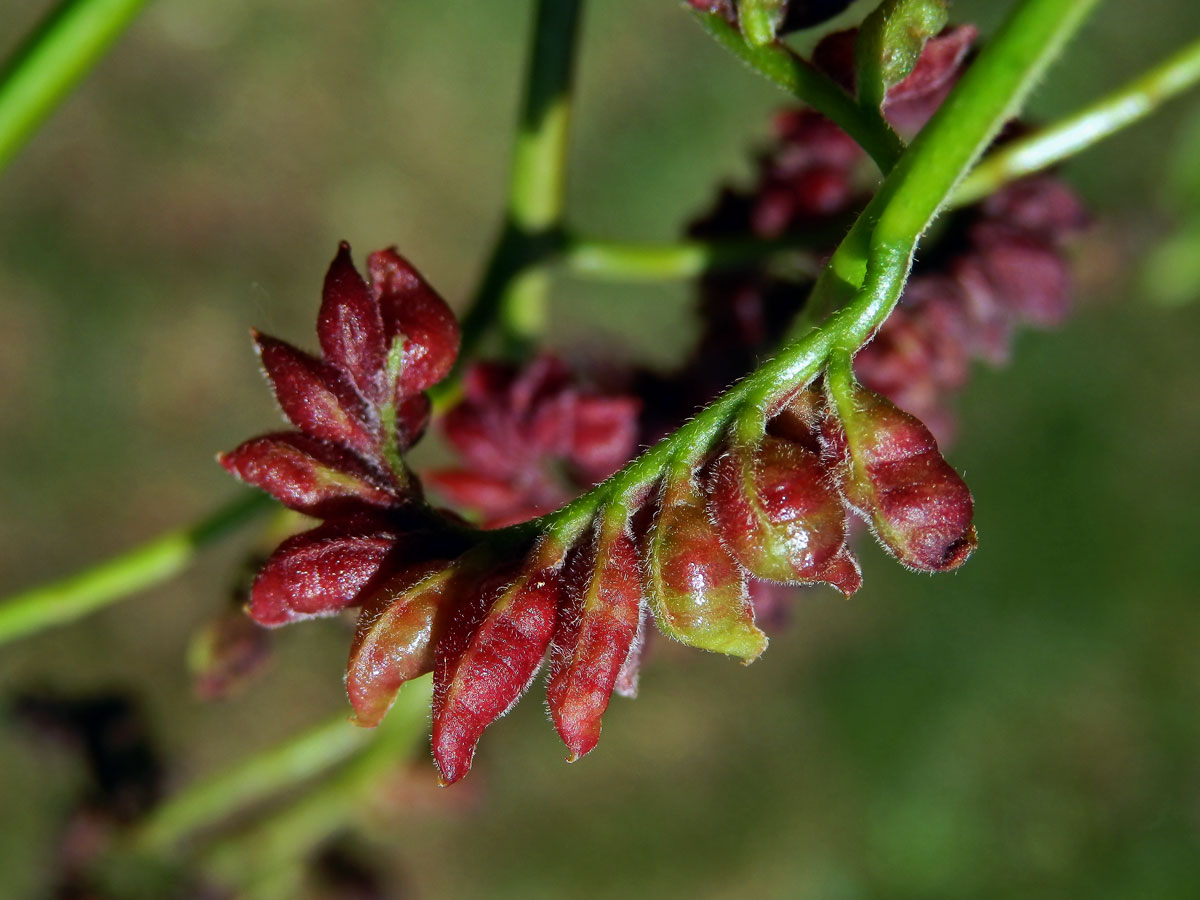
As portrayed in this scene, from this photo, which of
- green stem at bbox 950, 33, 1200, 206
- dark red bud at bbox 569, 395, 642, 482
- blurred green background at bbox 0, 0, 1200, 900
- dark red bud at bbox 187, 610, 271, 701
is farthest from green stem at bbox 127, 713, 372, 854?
blurred green background at bbox 0, 0, 1200, 900

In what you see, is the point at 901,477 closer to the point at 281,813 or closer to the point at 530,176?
the point at 530,176

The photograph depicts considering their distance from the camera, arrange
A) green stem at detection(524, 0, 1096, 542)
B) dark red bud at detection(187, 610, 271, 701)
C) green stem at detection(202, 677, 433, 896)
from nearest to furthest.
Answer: green stem at detection(524, 0, 1096, 542)
dark red bud at detection(187, 610, 271, 701)
green stem at detection(202, 677, 433, 896)

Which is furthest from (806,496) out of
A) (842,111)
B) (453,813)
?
(453,813)

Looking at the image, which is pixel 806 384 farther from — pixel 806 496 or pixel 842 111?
pixel 842 111

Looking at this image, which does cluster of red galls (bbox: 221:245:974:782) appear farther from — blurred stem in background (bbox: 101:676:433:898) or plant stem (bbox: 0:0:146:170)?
blurred stem in background (bbox: 101:676:433:898)

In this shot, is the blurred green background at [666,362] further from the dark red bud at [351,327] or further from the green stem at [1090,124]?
the dark red bud at [351,327]

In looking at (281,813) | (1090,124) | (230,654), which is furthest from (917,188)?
(281,813)
